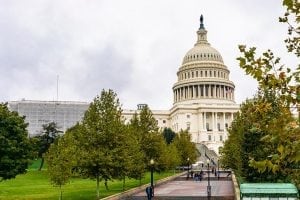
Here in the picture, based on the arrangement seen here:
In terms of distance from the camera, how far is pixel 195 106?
158125 mm

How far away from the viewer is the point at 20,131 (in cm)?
3956

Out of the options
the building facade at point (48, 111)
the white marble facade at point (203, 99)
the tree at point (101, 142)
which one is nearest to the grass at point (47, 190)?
the tree at point (101, 142)

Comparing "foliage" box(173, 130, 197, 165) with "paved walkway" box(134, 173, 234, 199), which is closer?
"paved walkway" box(134, 173, 234, 199)

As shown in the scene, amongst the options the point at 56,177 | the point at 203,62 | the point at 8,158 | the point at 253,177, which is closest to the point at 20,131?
the point at 8,158

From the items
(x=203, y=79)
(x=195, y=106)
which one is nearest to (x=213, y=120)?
(x=195, y=106)

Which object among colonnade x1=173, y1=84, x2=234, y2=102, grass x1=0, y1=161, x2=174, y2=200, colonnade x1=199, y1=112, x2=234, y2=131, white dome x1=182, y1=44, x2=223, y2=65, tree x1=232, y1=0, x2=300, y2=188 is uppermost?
white dome x1=182, y1=44, x2=223, y2=65

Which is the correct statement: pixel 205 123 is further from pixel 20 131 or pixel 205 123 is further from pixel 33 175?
pixel 20 131

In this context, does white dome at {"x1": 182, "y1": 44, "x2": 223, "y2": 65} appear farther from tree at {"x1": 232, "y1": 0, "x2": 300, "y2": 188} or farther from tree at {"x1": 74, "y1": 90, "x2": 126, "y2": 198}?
tree at {"x1": 232, "y1": 0, "x2": 300, "y2": 188}

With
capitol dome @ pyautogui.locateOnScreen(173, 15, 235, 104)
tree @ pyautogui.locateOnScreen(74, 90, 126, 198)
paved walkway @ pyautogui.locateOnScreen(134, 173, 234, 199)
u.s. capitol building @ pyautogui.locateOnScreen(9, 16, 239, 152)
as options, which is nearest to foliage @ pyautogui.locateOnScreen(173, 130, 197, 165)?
paved walkway @ pyautogui.locateOnScreen(134, 173, 234, 199)

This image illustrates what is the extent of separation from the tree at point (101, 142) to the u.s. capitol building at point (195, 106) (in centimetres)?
11354

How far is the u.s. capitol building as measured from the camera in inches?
6171

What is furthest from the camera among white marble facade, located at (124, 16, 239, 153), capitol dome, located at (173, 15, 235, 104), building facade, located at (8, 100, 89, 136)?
capitol dome, located at (173, 15, 235, 104)

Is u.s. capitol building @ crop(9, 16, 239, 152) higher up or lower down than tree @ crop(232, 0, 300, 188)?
higher up

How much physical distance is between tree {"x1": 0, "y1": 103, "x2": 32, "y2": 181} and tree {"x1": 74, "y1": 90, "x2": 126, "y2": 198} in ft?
16.1
